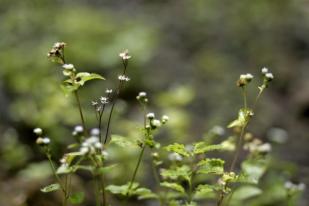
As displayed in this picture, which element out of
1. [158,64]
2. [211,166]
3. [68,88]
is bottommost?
[211,166]

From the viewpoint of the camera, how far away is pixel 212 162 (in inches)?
68.0

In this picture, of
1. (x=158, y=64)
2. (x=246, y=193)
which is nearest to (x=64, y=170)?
(x=246, y=193)

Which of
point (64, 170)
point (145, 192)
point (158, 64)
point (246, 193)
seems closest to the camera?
A: point (64, 170)

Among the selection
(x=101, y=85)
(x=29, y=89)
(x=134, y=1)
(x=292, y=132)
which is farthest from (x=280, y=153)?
(x=134, y=1)

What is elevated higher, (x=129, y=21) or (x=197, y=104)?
(x=129, y=21)

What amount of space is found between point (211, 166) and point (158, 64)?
3.54 metres

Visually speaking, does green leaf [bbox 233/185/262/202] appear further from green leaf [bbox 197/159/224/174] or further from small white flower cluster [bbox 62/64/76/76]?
small white flower cluster [bbox 62/64/76/76]

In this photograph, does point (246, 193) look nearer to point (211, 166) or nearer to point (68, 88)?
point (211, 166)

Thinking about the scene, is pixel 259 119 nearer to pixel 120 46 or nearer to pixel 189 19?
pixel 120 46

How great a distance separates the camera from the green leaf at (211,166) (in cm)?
167

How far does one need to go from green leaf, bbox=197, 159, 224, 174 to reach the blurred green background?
139 centimetres

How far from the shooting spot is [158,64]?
5199 mm

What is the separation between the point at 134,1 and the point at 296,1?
2046mm

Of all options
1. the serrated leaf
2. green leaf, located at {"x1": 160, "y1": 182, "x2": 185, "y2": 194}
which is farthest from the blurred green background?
the serrated leaf
